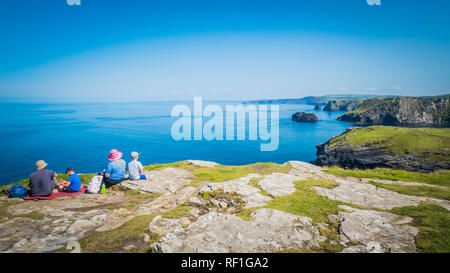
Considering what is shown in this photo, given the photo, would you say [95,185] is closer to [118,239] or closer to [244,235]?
[118,239]

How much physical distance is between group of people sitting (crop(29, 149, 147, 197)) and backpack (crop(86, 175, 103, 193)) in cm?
53

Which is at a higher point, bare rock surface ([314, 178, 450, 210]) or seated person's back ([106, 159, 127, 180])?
seated person's back ([106, 159, 127, 180])

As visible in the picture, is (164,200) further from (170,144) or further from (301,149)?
(301,149)

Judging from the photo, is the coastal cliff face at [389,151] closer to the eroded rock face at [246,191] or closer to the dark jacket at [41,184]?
the eroded rock face at [246,191]

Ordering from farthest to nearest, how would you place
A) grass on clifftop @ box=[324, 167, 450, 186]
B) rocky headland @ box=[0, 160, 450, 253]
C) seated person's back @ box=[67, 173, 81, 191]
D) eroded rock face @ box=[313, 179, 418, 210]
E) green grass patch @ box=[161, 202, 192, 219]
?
grass on clifftop @ box=[324, 167, 450, 186] < seated person's back @ box=[67, 173, 81, 191] < eroded rock face @ box=[313, 179, 418, 210] < green grass patch @ box=[161, 202, 192, 219] < rocky headland @ box=[0, 160, 450, 253]

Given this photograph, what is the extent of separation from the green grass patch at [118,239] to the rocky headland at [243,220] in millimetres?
35

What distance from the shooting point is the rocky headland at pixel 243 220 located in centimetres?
→ 617

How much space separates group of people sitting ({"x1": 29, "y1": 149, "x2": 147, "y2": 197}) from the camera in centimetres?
1144

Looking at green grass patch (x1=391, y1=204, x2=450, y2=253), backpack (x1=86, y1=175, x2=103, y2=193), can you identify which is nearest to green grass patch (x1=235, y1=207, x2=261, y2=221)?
green grass patch (x1=391, y1=204, x2=450, y2=253)

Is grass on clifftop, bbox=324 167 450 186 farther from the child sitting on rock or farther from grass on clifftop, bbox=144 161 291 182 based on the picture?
the child sitting on rock

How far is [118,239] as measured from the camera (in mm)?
6965

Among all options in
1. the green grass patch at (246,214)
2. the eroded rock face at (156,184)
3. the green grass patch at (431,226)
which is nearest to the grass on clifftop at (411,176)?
the green grass patch at (431,226)
